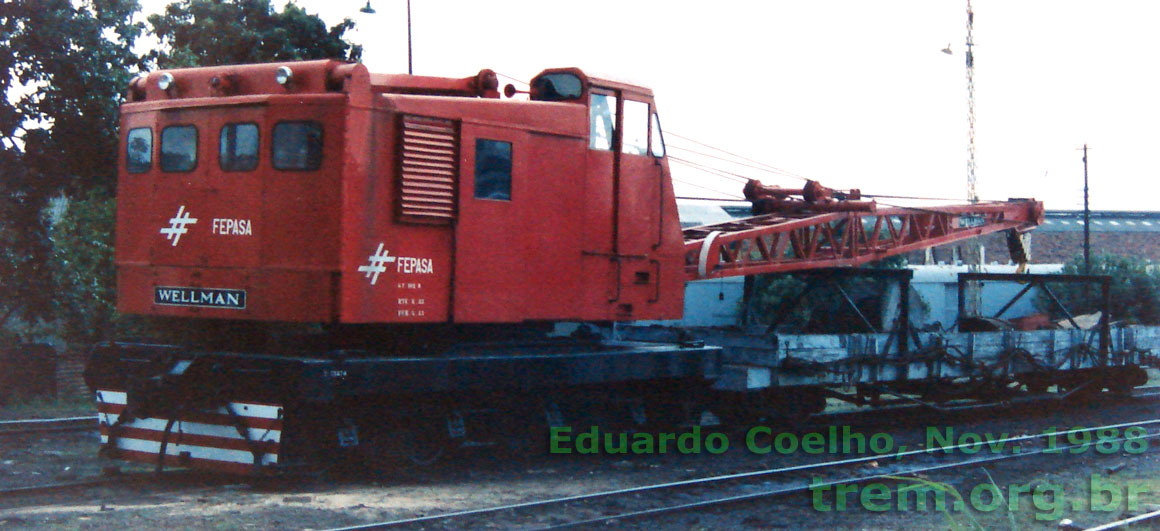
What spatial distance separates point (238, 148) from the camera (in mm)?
9594

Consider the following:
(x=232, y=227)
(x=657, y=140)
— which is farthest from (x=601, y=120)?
(x=232, y=227)

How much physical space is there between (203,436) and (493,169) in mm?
3496

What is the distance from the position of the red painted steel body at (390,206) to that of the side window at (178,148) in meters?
0.08

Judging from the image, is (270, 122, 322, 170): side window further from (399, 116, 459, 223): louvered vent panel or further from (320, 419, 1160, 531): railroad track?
(320, 419, 1160, 531): railroad track

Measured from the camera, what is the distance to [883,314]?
16.0 m

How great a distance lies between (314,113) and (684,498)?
4630 mm

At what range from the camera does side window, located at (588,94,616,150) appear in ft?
36.0

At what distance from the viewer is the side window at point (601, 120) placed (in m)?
11.0

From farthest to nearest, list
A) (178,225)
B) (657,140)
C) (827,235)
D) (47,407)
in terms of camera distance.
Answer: (47,407)
(827,235)
(657,140)
(178,225)

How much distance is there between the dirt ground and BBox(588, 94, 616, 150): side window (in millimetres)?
3246

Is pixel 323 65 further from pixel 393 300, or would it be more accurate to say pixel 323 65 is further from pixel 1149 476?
pixel 1149 476

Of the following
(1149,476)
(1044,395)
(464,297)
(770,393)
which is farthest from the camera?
(1044,395)

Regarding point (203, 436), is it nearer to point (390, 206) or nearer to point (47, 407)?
point (390, 206)

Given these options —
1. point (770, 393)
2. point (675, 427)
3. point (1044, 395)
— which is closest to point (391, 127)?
point (675, 427)
